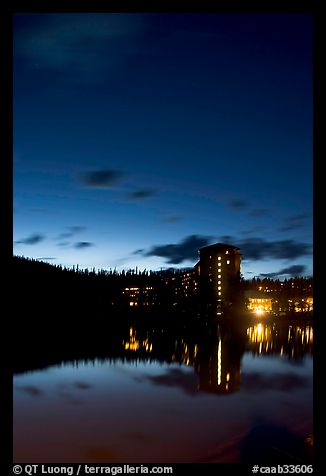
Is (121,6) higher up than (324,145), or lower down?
higher up

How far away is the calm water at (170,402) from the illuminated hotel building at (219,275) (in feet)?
50.3

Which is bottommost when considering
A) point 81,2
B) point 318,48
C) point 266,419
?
point 266,419

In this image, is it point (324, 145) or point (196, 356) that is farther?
point (196, 356)

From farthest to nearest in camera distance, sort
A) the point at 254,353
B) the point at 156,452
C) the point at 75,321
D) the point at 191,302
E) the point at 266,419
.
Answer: the point at 191,302
the point at 75,321
the point at 254,353
the point at 266,419
the point at 156,452

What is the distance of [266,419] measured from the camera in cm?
1181

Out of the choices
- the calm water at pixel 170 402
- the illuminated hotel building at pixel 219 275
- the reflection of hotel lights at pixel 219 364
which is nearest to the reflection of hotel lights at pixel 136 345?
the calm water at pixel 170 402

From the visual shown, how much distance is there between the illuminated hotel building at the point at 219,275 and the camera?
39497mm

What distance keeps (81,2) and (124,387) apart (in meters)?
14.7

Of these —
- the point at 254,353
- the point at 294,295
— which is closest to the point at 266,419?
the point at 254,353

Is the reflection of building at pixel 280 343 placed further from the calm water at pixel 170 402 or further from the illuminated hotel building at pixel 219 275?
the illuminated hotel building at pixel 219 275

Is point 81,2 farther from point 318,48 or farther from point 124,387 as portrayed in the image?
point 124,387

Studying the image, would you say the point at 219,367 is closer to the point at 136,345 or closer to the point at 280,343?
the point at 280,343

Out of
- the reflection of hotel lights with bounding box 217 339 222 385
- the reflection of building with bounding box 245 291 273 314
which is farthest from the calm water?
the reflection of building with bounding box 245 291 273 314

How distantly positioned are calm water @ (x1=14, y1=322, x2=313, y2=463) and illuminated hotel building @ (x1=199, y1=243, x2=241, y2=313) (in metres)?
15.3
